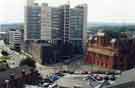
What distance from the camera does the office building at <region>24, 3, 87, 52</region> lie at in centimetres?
1435

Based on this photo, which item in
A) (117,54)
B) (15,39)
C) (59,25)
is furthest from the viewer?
(15,39)

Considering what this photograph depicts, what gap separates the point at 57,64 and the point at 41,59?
0.56 meters

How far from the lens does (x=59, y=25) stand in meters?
14.4

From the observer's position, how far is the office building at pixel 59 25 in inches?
565

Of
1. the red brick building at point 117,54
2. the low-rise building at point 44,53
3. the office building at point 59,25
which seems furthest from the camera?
the office building at point 59,25

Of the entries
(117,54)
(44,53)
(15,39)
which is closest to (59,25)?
(44,53)

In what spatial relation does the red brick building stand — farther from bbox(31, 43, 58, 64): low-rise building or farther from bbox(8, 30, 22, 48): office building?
bbox(8, 30, 22, 48): office building

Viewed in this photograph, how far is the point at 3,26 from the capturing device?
27094 millimetres

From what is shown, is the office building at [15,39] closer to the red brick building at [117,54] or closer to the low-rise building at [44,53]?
the low-rise building at [44,53]

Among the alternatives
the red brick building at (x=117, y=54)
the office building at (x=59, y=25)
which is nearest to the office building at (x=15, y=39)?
the office building at (x=59, y=25)

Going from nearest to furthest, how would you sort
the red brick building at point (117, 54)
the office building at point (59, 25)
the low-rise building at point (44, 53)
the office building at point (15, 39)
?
→ the red brick building at point (117, 54)
the low-rise building at point (44, 53)
the office building at point (59, 25)
the office building at point (15, 39)

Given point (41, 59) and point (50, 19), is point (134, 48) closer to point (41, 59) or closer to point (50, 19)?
point (41, 59)

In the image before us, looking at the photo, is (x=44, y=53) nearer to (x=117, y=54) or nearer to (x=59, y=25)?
(x=117, y=54)

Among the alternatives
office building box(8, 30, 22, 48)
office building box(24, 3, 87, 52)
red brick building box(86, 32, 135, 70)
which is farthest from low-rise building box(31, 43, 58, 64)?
office building box(8, 30, 22, 48)
